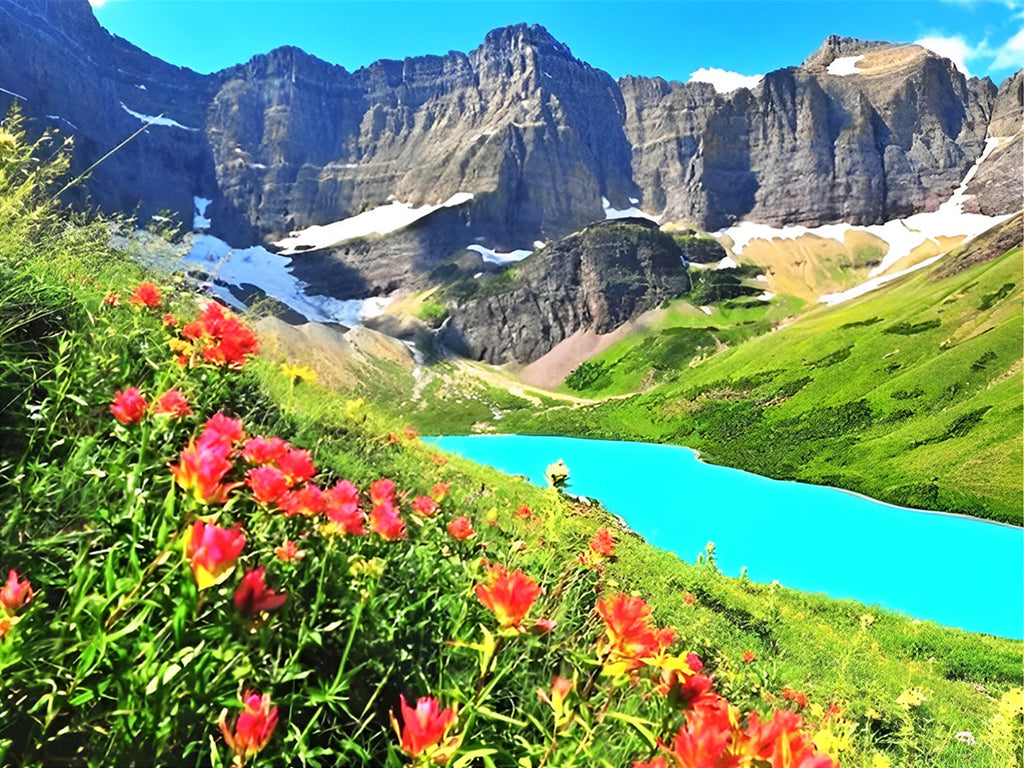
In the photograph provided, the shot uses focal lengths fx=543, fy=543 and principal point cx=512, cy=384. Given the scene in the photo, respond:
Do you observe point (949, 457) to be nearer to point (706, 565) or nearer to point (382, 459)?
point (706, 565)

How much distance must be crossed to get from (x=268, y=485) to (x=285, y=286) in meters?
151

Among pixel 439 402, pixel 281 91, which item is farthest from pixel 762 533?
pixel 281 91

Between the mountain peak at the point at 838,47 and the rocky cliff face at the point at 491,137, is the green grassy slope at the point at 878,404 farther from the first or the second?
the mountain peak at the point at 838,47

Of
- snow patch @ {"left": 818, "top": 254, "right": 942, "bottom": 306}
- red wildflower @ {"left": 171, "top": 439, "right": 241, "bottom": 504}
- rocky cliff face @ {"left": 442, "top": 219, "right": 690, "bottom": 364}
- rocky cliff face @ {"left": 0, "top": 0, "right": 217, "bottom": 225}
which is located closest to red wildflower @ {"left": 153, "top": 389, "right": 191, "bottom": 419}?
red wildflower @ {"left": 171, "top": 439, "right": 241, "bottom": 504}

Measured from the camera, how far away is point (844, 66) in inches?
6294

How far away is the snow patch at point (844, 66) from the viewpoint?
508 feet

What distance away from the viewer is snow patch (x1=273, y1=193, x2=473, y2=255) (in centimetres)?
15238

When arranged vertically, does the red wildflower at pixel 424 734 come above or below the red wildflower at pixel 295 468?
below

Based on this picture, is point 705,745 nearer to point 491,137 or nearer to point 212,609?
point 212,609

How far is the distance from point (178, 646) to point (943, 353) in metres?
55.2

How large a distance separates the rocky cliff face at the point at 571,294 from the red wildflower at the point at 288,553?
98.3 m

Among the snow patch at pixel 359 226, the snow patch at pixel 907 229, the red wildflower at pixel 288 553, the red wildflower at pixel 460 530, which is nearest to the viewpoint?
the red wildflower at pixel 288 553

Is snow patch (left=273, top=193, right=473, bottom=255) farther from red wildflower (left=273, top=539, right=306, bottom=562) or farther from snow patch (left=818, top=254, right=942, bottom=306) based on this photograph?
red wildflower (left=273, top=539, right=306, bottom=562)

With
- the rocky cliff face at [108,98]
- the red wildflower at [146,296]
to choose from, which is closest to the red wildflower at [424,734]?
the red wildflower at [146,296]
